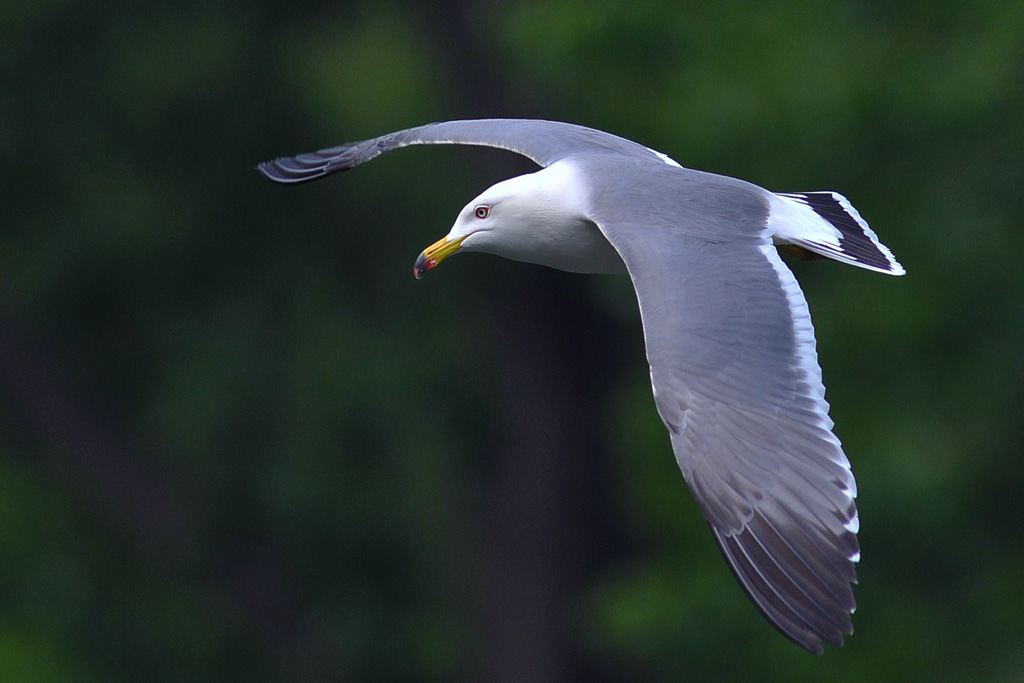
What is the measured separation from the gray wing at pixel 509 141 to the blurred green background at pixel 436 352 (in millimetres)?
3012

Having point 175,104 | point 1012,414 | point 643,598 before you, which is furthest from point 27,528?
point 1012,414

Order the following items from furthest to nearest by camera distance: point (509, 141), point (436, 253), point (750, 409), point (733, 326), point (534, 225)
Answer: point (509, 141) → point (436, 253) → point (534, 225) → point (733, 326) → point (750, 409)

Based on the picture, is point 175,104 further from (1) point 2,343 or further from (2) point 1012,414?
(2) point 1012,414

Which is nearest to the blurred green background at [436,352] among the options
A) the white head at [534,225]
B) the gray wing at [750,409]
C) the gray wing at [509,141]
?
the gray wing at [509,141]

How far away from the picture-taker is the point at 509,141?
21.0 ft

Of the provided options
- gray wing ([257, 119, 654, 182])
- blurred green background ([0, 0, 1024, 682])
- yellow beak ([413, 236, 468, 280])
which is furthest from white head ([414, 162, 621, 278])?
blurred green background ([0, 0, 1024, 682])

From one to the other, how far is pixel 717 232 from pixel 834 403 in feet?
16.8

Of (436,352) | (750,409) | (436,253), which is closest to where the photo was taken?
(750,409)

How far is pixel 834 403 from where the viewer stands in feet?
33.1

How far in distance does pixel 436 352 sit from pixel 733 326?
8377 millimetres

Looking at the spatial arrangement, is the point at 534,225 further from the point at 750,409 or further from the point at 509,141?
the point at 750,409

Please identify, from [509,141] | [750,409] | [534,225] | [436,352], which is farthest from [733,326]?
[436,352]

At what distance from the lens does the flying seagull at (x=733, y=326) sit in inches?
168

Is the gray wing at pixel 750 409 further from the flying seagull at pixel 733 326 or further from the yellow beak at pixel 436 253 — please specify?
the yellow beak at pixel 436 253
